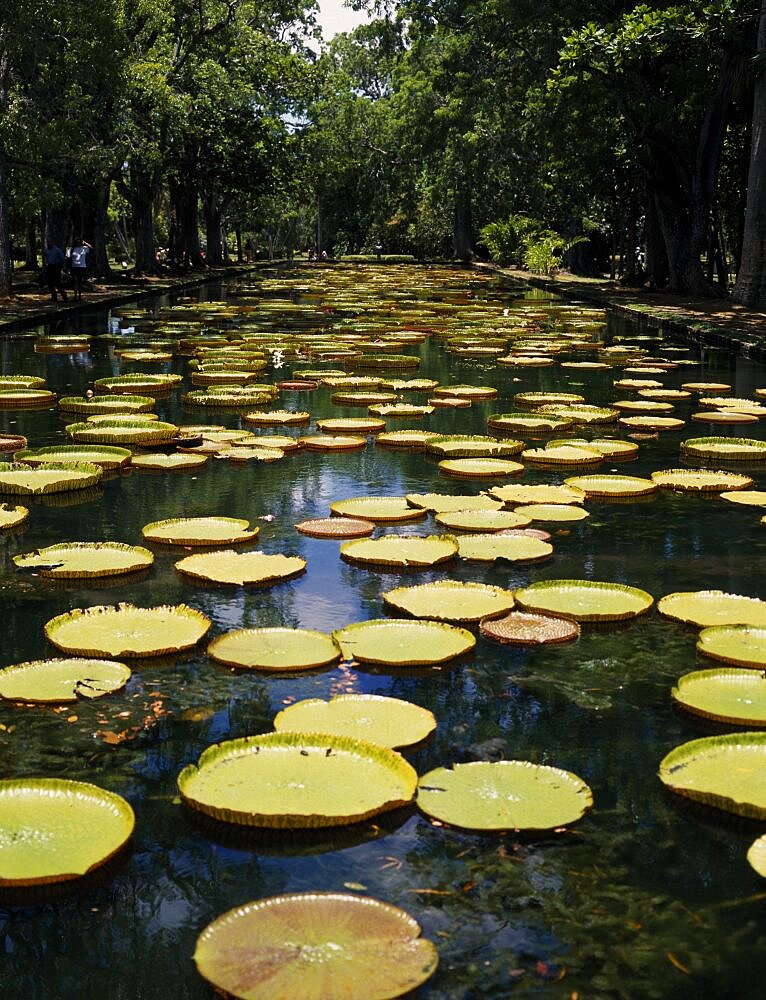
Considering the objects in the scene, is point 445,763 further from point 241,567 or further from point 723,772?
point 241,567

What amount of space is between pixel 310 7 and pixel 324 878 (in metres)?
38.9

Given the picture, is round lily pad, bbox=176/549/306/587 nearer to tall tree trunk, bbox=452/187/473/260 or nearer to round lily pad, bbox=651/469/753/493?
round lily pad, bbox=651/469/753/493

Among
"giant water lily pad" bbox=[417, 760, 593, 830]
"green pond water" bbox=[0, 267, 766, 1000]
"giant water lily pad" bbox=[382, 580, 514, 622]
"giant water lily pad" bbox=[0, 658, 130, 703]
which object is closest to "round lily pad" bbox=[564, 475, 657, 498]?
"green pond water" bbox=[0, 267, 766, 1000]

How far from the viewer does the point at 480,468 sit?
6.23 metres

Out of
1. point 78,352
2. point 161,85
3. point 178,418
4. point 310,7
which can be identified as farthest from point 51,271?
point 310,7

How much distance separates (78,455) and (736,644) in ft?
13.5

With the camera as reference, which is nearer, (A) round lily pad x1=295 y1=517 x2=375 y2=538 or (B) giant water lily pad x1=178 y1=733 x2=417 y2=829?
(B) giant water lily pad x1=178 y1=733 x2=417 y2=829

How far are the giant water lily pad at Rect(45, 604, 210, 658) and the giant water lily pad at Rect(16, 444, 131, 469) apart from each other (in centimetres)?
257

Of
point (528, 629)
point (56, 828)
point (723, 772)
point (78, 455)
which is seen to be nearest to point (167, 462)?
point (78, 455)

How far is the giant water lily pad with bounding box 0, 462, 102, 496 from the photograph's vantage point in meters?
5.70

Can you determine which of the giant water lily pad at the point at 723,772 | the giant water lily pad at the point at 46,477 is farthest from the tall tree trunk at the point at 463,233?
the giant water lily pad at the point at 723,772

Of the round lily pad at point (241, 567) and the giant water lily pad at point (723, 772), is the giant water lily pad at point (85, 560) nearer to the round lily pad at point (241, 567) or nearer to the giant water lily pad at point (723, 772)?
the round lily pad at point (241, 567)

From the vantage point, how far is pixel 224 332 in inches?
586

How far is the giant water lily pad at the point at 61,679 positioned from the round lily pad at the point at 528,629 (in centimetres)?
Result: 119
